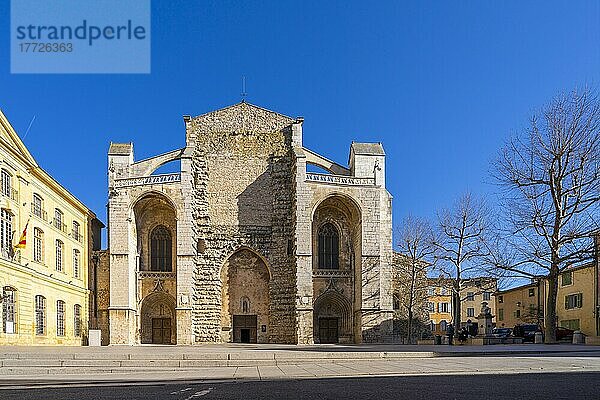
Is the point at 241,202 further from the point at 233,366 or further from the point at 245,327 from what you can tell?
the point at 233,366

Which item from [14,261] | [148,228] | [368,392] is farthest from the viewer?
[148,228]

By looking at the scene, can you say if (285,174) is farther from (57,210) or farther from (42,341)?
(42,341)

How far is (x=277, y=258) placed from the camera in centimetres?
4319

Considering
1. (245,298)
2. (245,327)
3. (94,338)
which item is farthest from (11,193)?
(245,327)

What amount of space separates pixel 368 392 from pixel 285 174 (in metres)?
34.2

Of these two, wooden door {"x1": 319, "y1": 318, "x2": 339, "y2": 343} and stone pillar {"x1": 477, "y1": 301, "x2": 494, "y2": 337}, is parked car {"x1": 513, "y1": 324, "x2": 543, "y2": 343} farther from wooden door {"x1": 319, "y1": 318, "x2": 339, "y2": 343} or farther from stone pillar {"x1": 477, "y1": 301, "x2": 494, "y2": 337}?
wooden door {"x1": 319, "y1": 318, "x2": 339, "y2": 343}

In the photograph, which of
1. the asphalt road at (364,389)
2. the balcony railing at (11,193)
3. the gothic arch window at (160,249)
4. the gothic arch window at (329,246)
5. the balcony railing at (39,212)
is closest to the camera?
the asphalt road at (364,389)

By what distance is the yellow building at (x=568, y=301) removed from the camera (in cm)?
4528

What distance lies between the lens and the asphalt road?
977 cm

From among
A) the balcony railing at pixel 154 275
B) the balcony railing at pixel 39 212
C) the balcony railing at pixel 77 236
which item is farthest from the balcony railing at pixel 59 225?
the balcony railing at pixel 154 275

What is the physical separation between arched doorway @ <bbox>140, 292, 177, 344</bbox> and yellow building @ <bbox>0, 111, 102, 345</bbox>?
405cm

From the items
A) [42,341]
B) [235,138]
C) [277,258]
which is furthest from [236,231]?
[42,341]

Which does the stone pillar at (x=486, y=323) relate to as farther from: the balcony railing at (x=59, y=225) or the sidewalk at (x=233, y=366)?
the balcony railing at (x=59, y=225)

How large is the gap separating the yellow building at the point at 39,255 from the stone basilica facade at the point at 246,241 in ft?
6.99
